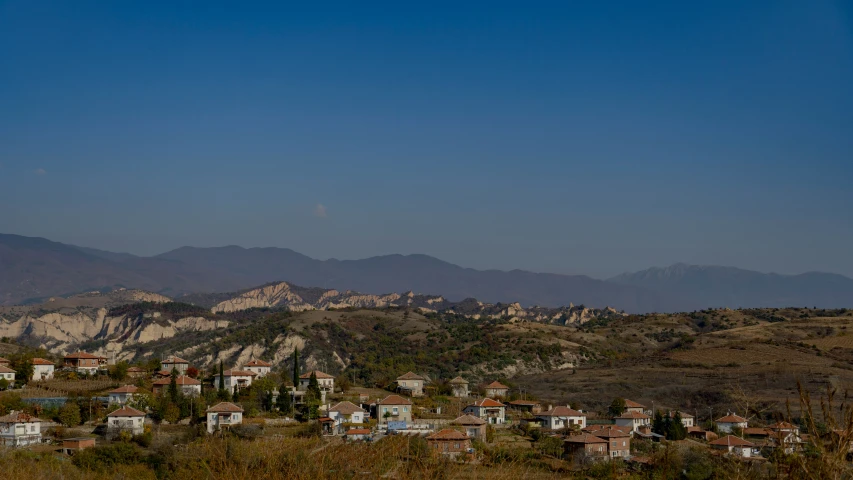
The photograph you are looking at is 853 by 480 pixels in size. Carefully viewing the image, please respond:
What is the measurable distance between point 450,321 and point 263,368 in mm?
64958

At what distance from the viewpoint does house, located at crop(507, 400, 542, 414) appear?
45.2 meters

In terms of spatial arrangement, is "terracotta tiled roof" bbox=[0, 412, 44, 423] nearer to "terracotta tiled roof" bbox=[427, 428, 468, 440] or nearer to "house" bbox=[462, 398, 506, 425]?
"terracotta tiled roof" bbox=[427, 428, 468, 440]

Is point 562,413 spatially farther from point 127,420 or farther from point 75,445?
point 75,445

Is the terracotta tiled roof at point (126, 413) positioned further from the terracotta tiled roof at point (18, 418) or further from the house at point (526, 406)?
the house at point (526, 406)

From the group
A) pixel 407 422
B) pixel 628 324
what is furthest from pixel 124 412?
pixel 628 324

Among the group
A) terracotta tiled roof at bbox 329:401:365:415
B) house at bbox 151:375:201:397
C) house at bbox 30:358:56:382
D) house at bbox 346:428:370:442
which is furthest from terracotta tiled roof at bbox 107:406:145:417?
house at bbox 30:358:56:382

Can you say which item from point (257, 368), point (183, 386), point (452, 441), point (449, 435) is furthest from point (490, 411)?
point (257, 368)

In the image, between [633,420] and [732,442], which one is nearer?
[732,442]

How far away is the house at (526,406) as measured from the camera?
45.2 meters

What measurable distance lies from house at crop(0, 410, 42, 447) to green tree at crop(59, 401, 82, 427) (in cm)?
177

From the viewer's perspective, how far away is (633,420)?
3959cm

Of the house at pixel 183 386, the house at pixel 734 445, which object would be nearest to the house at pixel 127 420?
the house at pixel 183 386

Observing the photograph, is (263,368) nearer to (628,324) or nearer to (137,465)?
(137,465)

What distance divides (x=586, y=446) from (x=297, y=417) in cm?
1382
